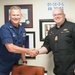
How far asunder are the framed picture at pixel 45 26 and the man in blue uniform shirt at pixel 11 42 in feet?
1.19

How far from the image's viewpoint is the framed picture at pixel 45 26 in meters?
2.74

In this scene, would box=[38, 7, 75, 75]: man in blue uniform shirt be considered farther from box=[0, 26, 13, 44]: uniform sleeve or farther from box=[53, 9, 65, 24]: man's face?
box=[0, 26, 13, 44]: uniform sleeve

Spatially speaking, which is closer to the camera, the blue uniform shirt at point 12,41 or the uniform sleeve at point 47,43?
the blue uniform shirt at point 12,41

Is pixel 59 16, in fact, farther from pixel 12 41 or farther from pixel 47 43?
pixel 12 41

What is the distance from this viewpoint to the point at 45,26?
276 centimetres

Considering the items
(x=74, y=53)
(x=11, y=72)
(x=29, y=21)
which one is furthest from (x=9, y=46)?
(x=74, y=53)

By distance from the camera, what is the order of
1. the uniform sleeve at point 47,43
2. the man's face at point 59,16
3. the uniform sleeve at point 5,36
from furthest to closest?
the uniform sleeve at point 47,43 → the man's face at point 59,16 → the uniform sleeve at point 5,36

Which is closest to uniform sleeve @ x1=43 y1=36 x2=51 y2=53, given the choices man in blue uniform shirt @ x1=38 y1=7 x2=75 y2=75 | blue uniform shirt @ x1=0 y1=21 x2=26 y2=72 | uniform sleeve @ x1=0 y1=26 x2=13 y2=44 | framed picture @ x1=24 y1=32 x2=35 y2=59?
man in blue uniform shirt @ x1=38 y1=7 x2=75 y2=75

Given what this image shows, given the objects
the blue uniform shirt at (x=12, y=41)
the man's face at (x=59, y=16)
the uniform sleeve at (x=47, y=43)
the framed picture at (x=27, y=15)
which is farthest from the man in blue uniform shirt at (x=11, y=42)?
the man's face at (x=59, y=16)

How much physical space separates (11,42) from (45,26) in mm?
722

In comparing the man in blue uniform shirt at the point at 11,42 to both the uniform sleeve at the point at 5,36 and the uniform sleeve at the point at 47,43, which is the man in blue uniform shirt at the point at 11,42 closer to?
the uniform sleeve at the point at 5,36

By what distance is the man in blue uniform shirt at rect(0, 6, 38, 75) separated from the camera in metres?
2.28

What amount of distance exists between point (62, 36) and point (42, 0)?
2.50 ft

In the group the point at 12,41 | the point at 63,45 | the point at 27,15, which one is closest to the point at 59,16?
the point at 63,45
